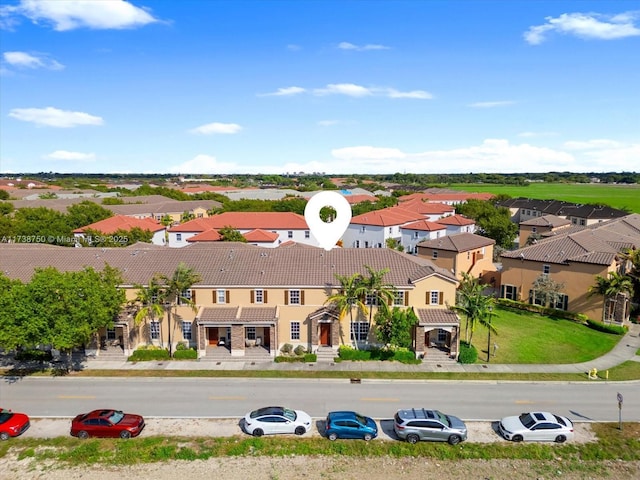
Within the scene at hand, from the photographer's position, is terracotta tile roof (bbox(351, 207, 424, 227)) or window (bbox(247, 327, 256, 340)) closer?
window (bbox(247, 327, 256, 340))

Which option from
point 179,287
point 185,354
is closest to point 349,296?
point 179,287

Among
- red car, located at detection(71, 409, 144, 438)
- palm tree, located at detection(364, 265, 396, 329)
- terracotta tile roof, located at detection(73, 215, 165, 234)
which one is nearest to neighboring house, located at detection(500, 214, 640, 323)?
palm tree, located at detection(364, 265, 396, 329)

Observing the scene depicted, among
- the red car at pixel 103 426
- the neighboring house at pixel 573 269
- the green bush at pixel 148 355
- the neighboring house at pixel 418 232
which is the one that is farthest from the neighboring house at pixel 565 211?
the red car at pixel 103 426

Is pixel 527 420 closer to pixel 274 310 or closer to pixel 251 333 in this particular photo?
pixel 274 310

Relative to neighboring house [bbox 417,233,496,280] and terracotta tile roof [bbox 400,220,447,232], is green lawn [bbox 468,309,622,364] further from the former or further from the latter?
terracotta tile roof [bbox 400,220,447,232]

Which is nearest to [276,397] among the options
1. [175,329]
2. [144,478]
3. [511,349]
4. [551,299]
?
[144,478]

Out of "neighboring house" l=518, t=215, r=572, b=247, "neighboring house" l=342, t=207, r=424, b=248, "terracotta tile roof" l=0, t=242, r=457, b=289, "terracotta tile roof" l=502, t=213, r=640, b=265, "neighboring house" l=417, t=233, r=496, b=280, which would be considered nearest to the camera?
"terracotta tile roof" l=0, t=242, r=457, b=289
